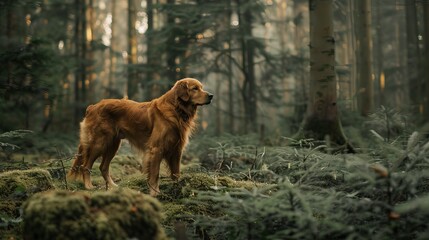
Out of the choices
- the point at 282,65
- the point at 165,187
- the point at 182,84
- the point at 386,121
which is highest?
the point at 282,65

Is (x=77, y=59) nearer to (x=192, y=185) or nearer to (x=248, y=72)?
(x=248, y=72)

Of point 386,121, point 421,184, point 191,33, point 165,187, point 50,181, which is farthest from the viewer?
point 191,33

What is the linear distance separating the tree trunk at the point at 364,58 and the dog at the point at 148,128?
7.77 m

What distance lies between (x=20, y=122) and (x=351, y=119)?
9.94 m

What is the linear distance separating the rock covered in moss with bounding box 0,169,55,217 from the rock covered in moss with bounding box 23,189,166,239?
1.23 m

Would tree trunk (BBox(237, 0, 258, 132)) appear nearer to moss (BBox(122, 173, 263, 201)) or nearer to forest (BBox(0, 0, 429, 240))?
forest (BBox(0, 0, 429, 240))

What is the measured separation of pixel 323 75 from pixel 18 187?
5.74m

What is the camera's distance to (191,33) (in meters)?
15.0

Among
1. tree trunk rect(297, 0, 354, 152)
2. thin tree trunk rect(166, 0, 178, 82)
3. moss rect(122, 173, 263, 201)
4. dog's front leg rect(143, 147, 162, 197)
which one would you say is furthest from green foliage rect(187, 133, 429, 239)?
thin tree trunk rect(166, 0, 178, 82)

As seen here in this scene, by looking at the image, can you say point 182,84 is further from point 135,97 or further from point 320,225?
point 135,97

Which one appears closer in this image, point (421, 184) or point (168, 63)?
point (421, 184)

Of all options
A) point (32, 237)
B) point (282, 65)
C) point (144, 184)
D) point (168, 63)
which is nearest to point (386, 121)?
point (144, 184)

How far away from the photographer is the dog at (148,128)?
5879mm

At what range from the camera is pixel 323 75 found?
7828mm
